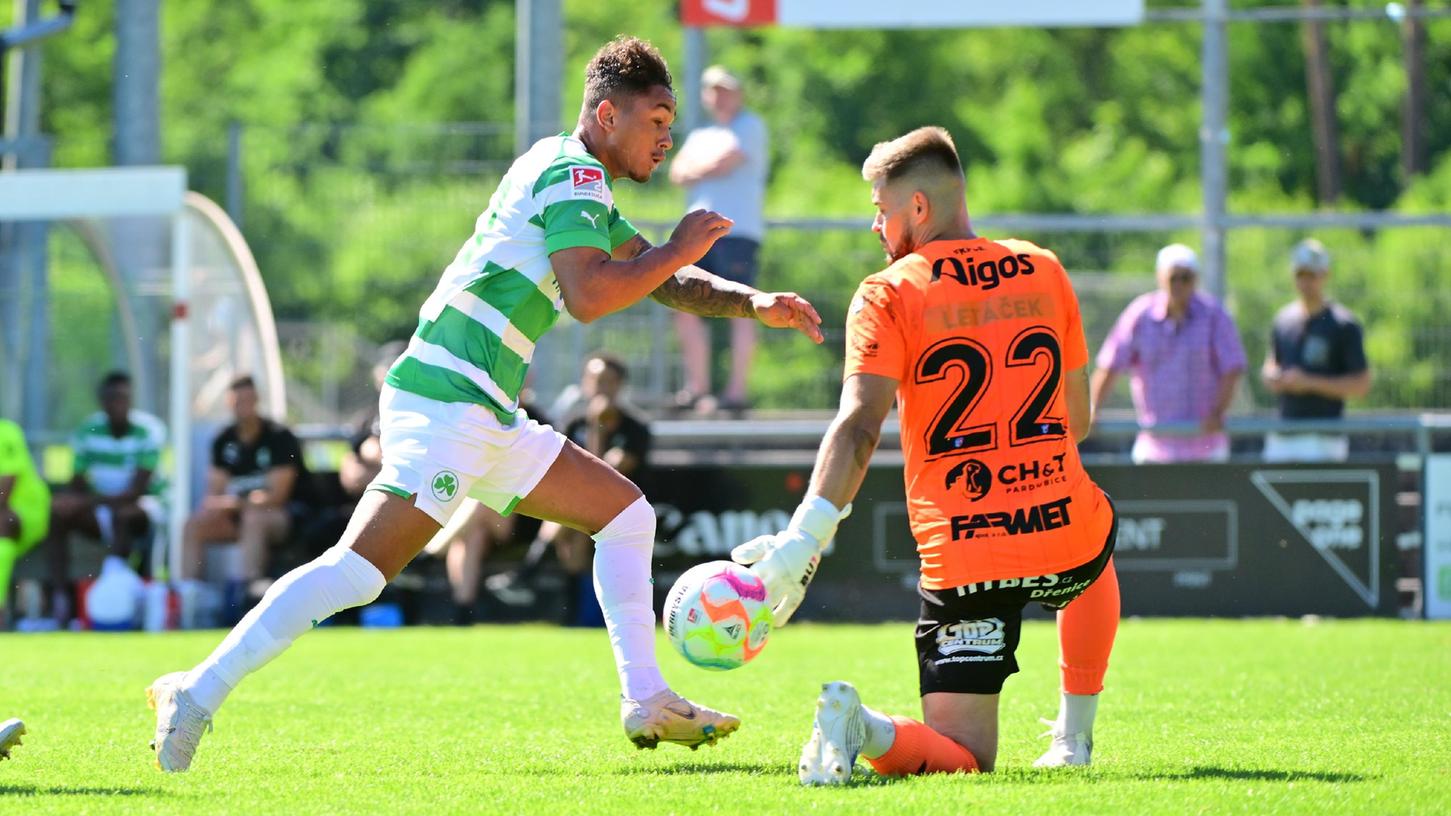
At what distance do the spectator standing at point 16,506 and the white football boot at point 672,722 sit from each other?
9.22 meters

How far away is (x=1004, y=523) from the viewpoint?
5824mm

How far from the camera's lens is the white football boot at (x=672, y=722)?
6.21m

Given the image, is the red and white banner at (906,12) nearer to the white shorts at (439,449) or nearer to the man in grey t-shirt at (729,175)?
the man in grey t-shirt at (729,175)

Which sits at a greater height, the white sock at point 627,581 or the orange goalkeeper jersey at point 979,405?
the orange goalkeeper jersey at point 979,405

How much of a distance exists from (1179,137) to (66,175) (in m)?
31.3

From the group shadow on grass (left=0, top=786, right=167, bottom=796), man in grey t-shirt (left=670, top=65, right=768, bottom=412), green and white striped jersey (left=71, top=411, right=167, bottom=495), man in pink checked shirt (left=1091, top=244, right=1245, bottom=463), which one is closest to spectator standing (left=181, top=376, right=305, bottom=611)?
green and white striped jersey (left=71, top=411, right=167, bottom=495)

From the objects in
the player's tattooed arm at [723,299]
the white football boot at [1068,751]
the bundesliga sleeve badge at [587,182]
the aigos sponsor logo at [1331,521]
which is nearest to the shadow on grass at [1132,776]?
the white football boot at [1068,751]

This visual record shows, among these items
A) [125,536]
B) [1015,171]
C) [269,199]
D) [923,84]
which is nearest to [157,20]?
[269,199]

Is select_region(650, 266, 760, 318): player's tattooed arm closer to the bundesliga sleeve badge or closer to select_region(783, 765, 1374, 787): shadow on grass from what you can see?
the bundesliga sleeve badge

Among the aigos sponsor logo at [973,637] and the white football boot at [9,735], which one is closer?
the aigos sponsor logo at [973,637]

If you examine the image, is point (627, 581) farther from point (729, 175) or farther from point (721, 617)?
point (729, 175)

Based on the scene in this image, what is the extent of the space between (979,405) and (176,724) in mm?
2430

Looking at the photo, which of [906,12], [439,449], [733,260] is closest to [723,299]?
[439,449]

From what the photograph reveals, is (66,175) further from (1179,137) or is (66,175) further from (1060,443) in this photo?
(1179,137)
